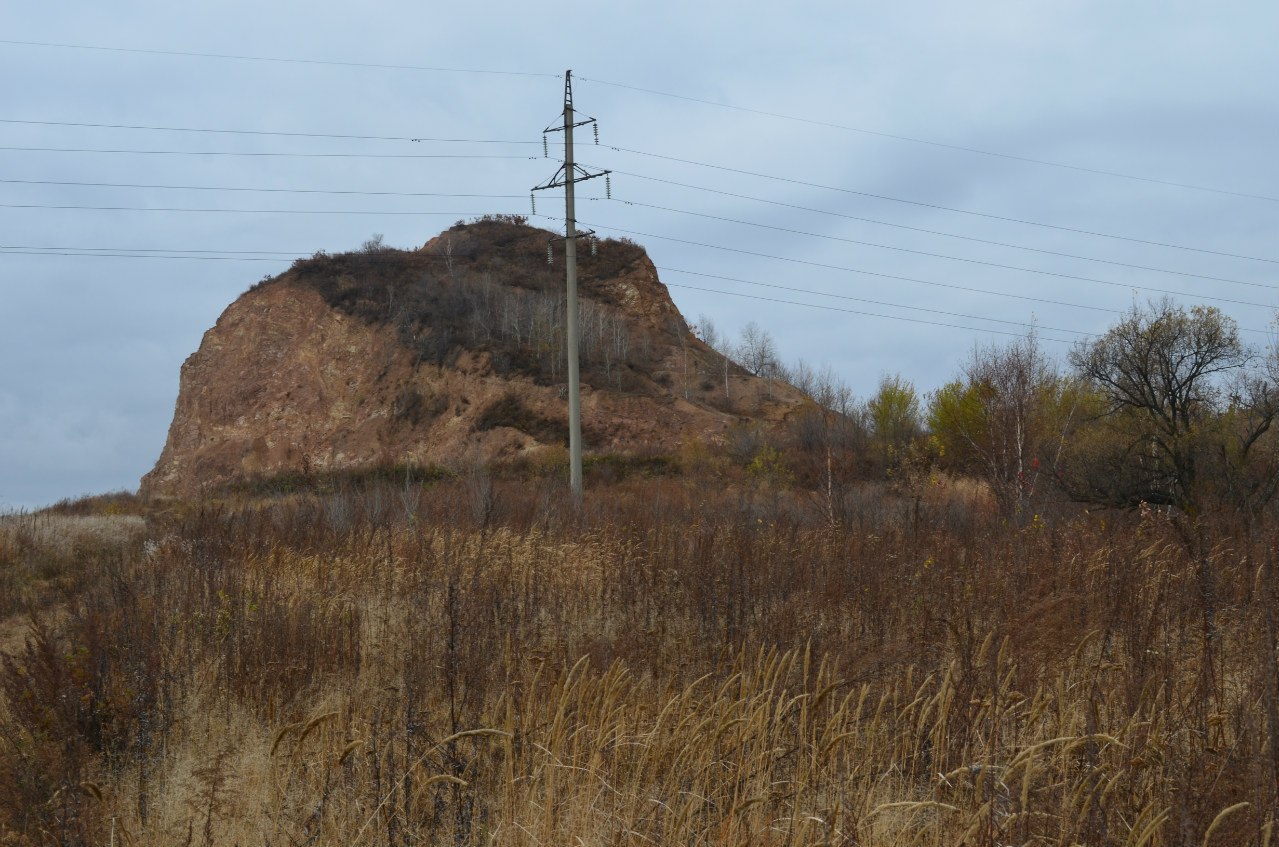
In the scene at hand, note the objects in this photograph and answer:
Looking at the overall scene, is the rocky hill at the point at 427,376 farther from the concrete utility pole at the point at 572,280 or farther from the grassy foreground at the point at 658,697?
the grassy foreground at the point at 658,697

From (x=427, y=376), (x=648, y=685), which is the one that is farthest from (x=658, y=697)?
(x=427, y=376)

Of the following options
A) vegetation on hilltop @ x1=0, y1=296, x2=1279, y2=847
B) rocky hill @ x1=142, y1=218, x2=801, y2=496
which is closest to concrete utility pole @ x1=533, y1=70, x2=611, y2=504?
vegetation on hilltop @ x1=0, y1=296, x2=1279, y2=847

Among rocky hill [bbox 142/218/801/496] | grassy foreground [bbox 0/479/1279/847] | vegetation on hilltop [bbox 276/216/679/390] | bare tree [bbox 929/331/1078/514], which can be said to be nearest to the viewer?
grassy foreground [bbox 0/479/1279/847]

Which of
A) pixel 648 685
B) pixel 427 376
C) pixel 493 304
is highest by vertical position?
pixel 493 304

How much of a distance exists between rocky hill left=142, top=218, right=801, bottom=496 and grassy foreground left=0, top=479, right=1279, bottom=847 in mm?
29082

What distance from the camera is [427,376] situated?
46.8 meters

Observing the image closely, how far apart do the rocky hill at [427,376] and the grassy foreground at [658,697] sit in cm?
2908

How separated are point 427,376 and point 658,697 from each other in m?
42.9

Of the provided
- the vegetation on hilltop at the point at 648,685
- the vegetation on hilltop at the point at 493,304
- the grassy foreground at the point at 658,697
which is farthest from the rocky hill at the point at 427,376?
the grassy foreground at the point at 658,697

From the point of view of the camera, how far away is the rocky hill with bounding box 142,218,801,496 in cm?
4300

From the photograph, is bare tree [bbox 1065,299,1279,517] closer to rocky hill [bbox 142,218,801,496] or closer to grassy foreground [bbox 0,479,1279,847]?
grassy foreground [bbox 0,479,1279,847]

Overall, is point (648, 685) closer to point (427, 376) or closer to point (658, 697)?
point (658, 697)

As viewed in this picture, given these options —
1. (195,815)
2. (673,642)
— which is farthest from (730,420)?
(195,815)

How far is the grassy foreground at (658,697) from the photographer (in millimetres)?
3758
